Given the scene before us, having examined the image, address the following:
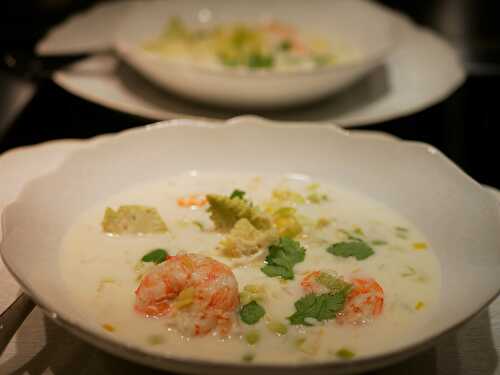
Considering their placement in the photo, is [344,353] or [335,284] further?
[335,284]

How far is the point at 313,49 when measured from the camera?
8.41 feet

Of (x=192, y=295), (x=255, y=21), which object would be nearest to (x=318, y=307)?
(x=192, y=295)

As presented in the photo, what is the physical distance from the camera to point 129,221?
126 cm

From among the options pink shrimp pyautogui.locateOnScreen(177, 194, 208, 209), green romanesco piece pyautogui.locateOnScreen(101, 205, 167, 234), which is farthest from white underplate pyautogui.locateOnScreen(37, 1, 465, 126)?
green romanesco piece pyautogui.locateOnScreen(101, 205, 167, 234)

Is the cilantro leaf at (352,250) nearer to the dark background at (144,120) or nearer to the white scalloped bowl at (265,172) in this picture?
the white scalloped bowl at (265,172)

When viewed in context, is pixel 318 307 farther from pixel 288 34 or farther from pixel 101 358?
pixel 288 34

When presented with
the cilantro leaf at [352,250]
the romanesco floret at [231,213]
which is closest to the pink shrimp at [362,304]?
the cilantro leaf at [352,250]

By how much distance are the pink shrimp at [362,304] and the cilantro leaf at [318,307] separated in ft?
0.04

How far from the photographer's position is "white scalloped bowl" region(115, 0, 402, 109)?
193cm

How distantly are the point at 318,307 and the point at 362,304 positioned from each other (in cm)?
7

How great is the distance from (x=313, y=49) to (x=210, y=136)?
1141mm

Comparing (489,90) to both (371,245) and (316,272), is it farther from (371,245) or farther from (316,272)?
(316,272)

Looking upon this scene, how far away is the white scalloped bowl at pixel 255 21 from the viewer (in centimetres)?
193

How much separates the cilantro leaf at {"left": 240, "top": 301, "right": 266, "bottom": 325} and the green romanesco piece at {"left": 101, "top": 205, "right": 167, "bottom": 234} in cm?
30
